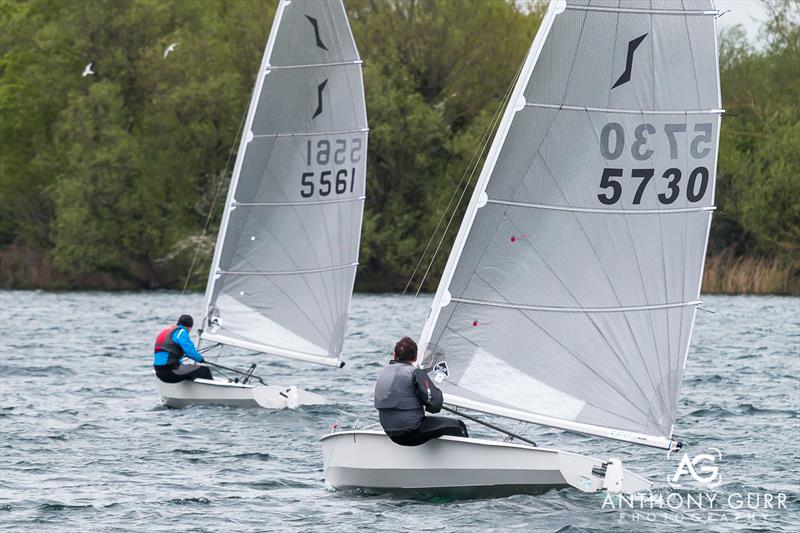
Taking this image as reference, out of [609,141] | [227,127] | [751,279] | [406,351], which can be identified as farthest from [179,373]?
[227,127]

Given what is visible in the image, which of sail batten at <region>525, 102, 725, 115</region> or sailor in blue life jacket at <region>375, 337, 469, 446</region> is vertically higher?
sail batten at <region>525, 102, 725, 115</region>

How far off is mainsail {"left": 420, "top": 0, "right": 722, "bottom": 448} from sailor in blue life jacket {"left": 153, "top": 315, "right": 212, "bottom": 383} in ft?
23.2

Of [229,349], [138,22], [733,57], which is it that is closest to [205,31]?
[138,22]

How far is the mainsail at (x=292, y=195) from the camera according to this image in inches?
845

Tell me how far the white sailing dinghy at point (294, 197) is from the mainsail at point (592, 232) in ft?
27.9

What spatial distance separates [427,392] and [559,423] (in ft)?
4.32

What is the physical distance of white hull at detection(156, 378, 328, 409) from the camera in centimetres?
1953

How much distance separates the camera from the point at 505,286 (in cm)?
1300

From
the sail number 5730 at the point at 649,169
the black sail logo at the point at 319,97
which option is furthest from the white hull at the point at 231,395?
the sail number 5730 at the point at 649,169

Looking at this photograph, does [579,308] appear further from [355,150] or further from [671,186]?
[355,150]

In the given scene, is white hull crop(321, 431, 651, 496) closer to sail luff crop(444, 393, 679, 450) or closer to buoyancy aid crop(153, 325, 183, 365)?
sail luff crop(444, 393, 679, 450)

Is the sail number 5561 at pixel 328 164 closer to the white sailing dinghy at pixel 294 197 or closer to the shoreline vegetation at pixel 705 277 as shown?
the white sailing dinghy at pixel 294 197

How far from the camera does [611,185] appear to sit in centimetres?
1285

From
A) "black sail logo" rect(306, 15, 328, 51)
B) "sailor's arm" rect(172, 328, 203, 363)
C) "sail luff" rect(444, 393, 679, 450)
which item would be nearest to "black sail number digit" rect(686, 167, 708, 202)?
"sail luff" rect(444, 393, 679, 450)
